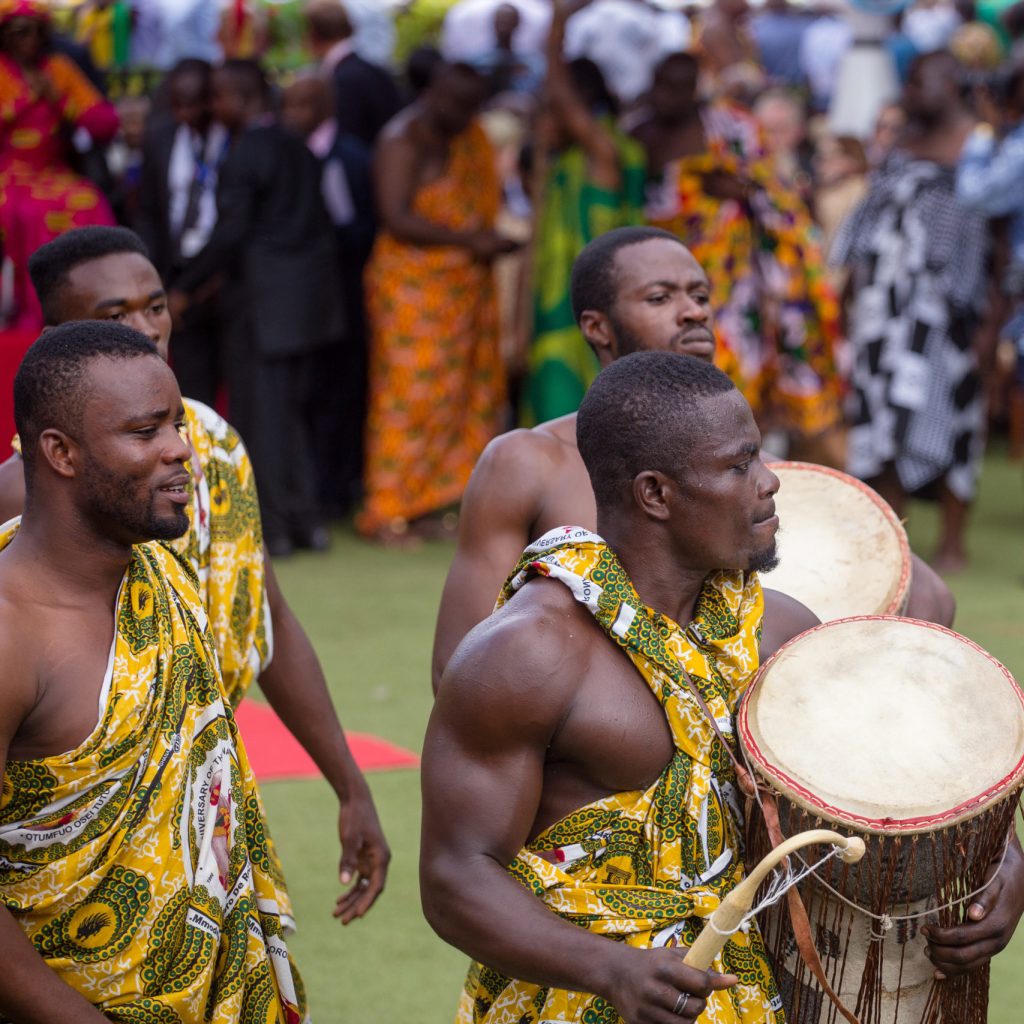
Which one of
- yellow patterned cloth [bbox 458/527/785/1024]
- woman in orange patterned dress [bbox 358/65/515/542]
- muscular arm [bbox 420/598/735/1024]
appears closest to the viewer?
muscular arm [bbox 420/598/735/1024]

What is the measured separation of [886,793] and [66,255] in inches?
78.4

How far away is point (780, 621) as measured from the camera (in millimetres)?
2789

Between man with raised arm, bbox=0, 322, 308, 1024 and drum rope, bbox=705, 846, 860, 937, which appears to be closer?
drum rope, bbox=705, 846, 860, 937

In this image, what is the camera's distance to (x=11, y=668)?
237cm

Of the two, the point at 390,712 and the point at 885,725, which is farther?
the point at 390,712

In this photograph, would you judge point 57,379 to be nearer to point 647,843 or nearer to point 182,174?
A: point 647,843

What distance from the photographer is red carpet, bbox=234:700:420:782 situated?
5422 mm

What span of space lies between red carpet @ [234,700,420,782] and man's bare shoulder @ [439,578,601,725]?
298cm

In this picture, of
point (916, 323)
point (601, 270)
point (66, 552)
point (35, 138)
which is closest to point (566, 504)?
point (601, 270)

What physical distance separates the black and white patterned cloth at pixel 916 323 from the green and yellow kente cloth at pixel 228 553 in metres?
5.16

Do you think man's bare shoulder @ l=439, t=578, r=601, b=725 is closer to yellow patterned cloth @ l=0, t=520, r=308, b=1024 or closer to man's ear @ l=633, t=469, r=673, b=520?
man's ear @ l=633, t=469, r=673, b=520

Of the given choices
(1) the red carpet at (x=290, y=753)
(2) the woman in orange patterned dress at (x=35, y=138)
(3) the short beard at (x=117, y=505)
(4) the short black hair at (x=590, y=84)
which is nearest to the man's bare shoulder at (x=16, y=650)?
(3) the short beard at (x=117, y=505)

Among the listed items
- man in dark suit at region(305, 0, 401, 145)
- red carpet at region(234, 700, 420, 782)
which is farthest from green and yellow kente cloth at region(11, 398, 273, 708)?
man in dark suit at region(305, 0, 401, 145)

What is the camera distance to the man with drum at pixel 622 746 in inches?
90.4
